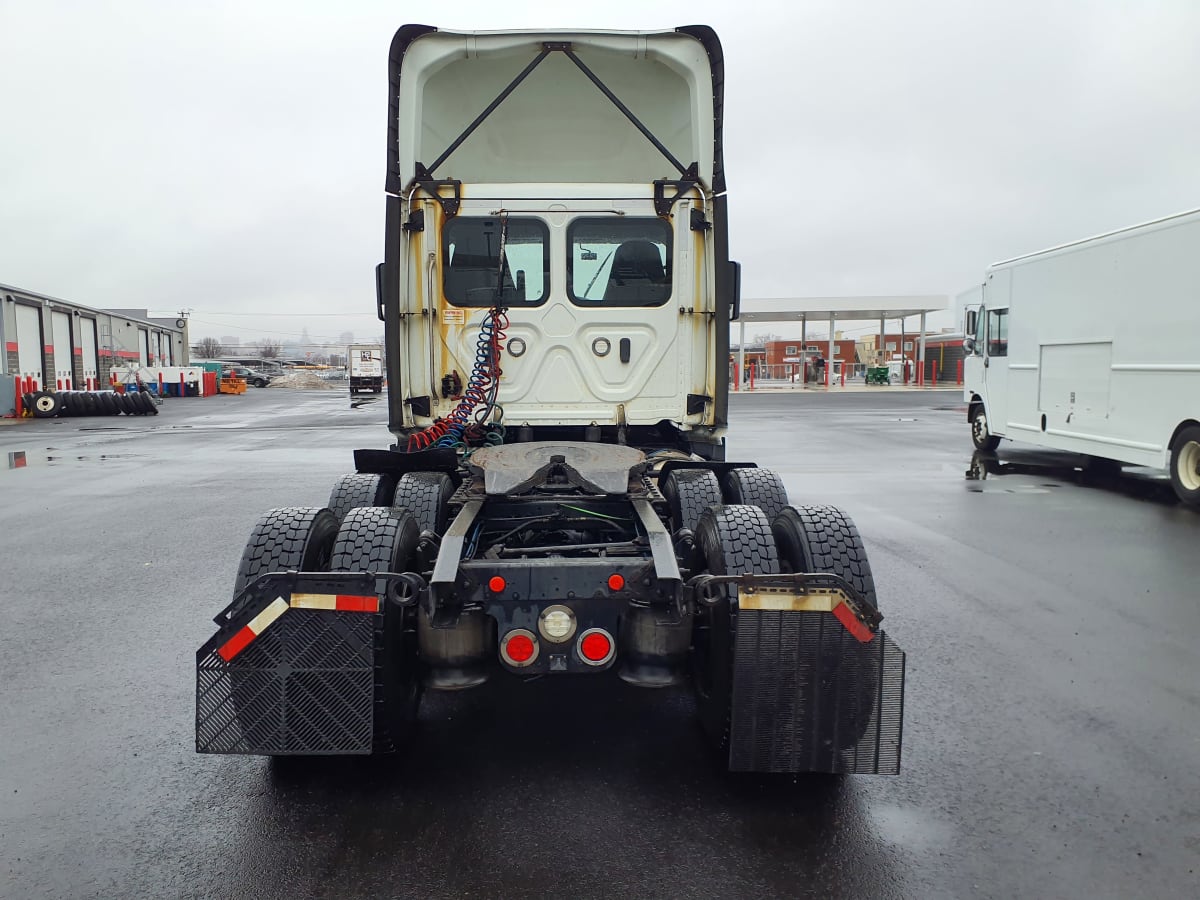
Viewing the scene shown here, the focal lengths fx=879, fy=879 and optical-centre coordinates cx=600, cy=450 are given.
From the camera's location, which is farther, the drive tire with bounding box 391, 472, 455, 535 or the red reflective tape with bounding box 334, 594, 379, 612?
the drive tire with bounding box 391, 472, 455, 535

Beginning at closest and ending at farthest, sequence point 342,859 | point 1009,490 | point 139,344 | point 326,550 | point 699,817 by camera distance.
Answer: point 342,859, point 699,817, point 326,550, point 1009,490, point 139,344

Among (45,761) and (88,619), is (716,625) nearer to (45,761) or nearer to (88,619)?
(45,761)

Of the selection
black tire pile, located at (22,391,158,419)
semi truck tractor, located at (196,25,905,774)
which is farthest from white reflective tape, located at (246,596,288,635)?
black tire pile, located at (22,391,158,419)

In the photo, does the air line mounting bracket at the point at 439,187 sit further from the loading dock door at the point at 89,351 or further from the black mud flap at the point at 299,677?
the loading dock door at the point at 89,351

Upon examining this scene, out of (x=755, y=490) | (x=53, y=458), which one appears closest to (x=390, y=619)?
(x=755, y=490)

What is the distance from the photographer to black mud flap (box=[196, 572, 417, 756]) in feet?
10.7

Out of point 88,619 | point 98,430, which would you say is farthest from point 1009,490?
point 98,430

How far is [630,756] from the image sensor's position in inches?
150

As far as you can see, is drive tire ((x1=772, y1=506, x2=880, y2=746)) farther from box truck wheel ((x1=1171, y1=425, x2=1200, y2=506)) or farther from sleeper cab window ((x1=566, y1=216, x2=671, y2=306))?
box truck wheel ((x1=1171, y1=425, x2=1200, y2=506))

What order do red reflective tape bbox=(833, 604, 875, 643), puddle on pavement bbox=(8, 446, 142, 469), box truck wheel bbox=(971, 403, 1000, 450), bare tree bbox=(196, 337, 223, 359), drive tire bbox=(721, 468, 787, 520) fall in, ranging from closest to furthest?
red reflective tape bbox=(833, 604, 875, 643)
drive tire bbox=(721, 468, 787, 520)
puddle on pavement bbox=(8, 446, 142, 469)
box truck wheel bbox=(971, 403, 1000, 450)
bare tree bbox=(196, 337, 223, 359)

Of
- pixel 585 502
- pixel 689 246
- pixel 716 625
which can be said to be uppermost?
pixel 689 246

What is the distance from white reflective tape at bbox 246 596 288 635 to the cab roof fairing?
3352 mm

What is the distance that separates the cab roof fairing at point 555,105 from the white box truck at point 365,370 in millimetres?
44404

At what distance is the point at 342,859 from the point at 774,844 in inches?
59.4
